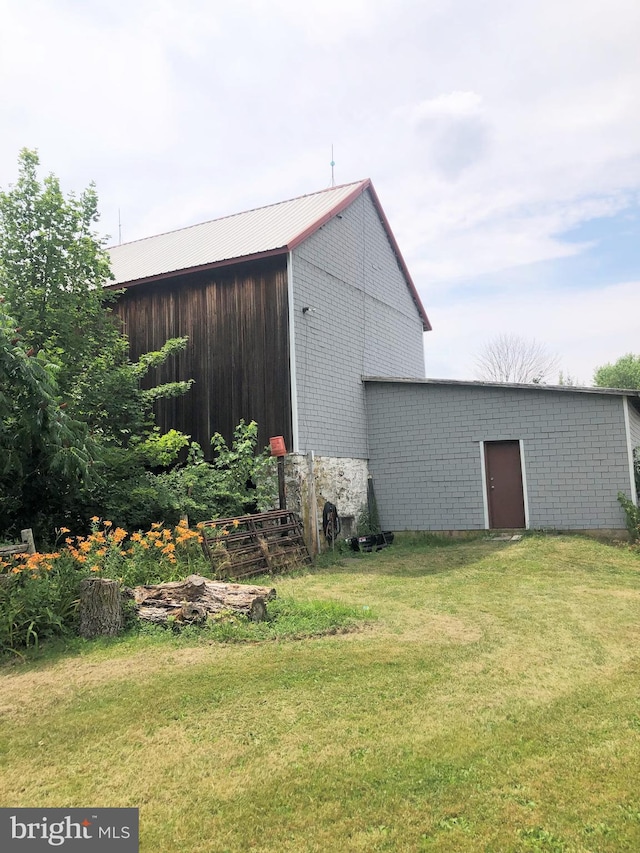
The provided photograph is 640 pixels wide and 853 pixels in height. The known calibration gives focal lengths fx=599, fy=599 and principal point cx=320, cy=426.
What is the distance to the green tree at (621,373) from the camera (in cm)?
3716

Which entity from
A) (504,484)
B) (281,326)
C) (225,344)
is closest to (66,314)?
(225,344)

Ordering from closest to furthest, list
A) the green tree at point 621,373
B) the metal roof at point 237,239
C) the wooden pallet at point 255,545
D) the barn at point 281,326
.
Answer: the wooden pallet at point 255,545, the barn at point 281,326, the metal roof at point 237,239, the green tree at point 621,373

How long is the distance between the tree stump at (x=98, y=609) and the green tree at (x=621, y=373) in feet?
121

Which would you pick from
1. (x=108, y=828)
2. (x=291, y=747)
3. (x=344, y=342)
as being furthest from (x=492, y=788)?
(x=344, y=342)

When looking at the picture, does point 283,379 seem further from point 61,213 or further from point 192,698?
point 192,698

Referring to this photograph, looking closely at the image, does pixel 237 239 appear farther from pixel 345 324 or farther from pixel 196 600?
pixel 196 600

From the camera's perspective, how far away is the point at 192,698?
404 cm

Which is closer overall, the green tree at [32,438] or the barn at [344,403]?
the green tree at [32,438]

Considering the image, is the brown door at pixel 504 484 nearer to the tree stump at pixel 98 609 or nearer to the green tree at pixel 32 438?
the green tree at pixel 32 438

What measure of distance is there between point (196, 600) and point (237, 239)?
31.5 feet

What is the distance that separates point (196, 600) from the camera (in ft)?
19.6

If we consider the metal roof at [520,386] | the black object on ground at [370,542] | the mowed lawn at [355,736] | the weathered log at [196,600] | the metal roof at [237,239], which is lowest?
the mowed lawn at [355,736]

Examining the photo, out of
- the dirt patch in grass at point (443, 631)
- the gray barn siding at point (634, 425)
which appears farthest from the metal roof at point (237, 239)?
the dirt patch in grass at point (443, 631)

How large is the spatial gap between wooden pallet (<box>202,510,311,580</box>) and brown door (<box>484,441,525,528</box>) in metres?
4.45
